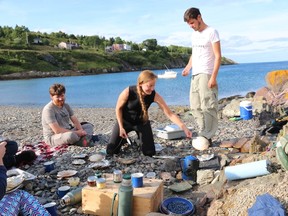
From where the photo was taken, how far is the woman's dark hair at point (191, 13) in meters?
6.18

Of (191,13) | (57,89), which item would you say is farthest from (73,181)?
(191,13)

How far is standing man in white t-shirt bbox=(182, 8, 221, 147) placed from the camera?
20.7ft

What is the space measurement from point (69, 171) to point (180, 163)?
1.81 m

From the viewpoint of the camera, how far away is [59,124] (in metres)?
7.18

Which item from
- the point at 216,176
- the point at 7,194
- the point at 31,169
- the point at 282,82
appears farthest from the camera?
the point at 282,82

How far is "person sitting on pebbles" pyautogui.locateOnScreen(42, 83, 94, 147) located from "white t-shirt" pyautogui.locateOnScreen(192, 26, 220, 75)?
2.73 m

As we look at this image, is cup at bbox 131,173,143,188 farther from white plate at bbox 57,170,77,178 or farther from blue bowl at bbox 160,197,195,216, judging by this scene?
white plate at bbox 57,170,77,178

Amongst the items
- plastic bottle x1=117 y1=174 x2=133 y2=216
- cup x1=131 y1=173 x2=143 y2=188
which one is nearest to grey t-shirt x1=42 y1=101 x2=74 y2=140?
cup x1=131 y1=173 x2=143 y2=188

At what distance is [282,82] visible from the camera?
49.6ft

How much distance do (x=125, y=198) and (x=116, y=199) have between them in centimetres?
21

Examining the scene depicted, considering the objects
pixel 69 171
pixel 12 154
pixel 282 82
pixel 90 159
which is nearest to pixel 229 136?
pixel 90 159

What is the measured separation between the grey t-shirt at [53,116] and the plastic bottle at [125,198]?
3.57 metres

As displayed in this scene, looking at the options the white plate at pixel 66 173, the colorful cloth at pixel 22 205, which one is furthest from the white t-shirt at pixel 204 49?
the colorful cloth at pixel 22 205

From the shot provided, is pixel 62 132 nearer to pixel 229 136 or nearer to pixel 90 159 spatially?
pixel 90 159
